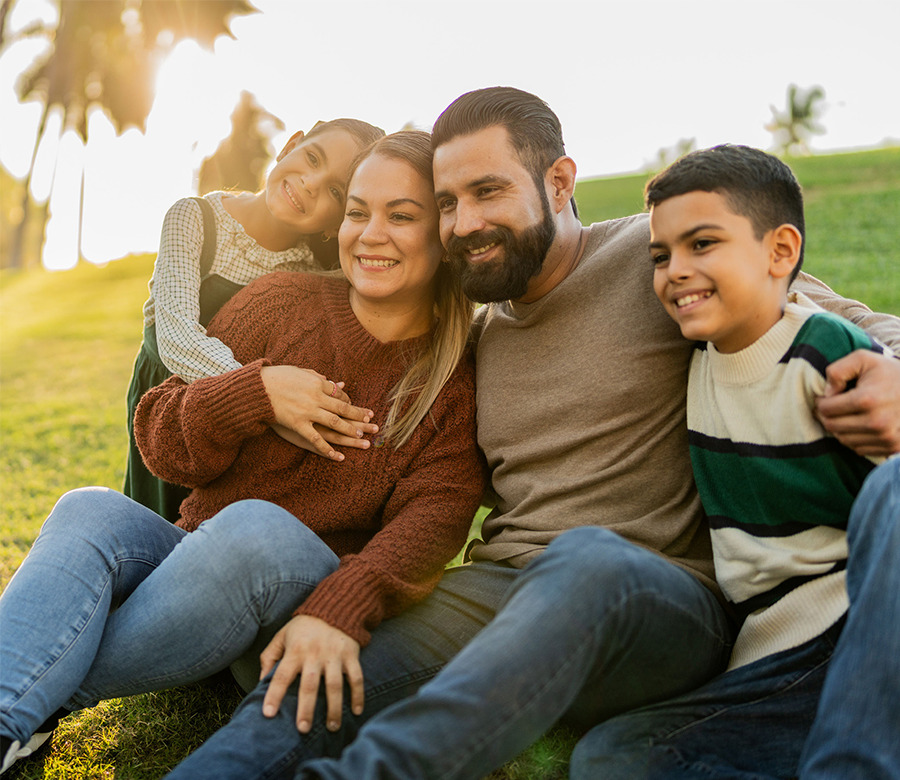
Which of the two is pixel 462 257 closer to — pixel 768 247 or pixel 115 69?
pixel 768 247

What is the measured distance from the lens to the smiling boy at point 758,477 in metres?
1.94

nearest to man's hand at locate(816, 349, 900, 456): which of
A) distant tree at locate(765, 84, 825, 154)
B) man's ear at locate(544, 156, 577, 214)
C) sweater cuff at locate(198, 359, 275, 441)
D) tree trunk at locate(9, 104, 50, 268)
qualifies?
man's ear at locate(544, 156, 577, 214)

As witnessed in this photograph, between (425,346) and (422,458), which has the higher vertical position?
(425,346)

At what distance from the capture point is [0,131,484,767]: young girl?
84.4 inches

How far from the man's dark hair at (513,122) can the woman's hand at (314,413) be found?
90 centimetres

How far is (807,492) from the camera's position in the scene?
6.61 ft

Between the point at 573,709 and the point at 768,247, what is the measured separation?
135 centimetres

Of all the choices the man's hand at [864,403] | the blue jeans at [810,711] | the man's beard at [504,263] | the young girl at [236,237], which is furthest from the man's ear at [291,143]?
the blue jeans at [810,711]

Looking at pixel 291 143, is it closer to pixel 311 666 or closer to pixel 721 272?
pixel 721 272

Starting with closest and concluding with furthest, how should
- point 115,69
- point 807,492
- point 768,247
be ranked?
1. point 807,492
2. point 768,247
3. point 115,69

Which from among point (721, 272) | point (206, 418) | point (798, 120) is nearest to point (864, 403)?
point (721, 272)

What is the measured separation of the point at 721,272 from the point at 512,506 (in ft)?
3.26

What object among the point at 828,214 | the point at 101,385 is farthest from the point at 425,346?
the point at 828,214

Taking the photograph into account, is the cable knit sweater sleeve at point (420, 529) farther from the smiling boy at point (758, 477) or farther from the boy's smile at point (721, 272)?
the boy's smile at point (721, 272)
